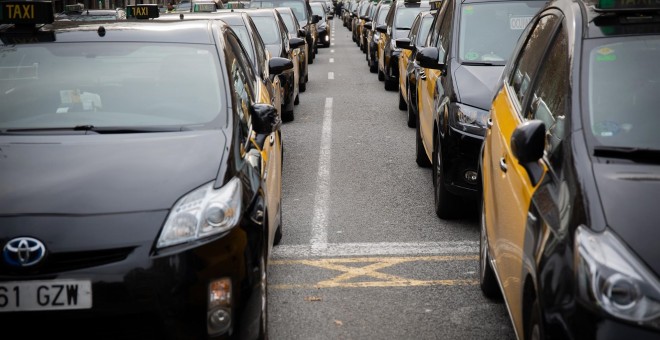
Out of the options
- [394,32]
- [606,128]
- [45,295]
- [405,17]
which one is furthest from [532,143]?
[405,17]

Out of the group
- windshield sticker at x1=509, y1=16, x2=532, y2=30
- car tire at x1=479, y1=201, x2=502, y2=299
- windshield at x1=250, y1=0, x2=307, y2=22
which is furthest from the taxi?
windshield at x1=250, y1=0, x2=307, y2=22

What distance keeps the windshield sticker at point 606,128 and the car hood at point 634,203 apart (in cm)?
24

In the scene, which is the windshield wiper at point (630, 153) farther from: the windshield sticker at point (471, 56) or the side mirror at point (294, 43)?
the side mirror at point (294, 43)

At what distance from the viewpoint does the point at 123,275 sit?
4199 mm

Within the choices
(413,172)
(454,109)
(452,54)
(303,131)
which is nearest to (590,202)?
(454,109)

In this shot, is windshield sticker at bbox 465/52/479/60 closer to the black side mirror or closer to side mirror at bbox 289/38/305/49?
the black side mirror

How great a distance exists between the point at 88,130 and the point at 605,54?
2557mm

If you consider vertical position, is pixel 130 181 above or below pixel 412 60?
above

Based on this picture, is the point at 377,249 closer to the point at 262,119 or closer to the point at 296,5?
the point at 262,119

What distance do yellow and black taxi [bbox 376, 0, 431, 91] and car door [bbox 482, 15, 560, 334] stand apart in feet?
40.5

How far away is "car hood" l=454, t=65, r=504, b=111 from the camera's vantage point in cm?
813

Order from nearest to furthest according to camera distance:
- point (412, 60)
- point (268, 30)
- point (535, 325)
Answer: point (535, 325), point (412, 60), point (268, 30)

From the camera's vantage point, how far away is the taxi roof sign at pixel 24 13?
6145 millimetres

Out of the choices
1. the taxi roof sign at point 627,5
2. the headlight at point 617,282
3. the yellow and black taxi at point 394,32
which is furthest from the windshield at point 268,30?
the headlight at point 617,282
